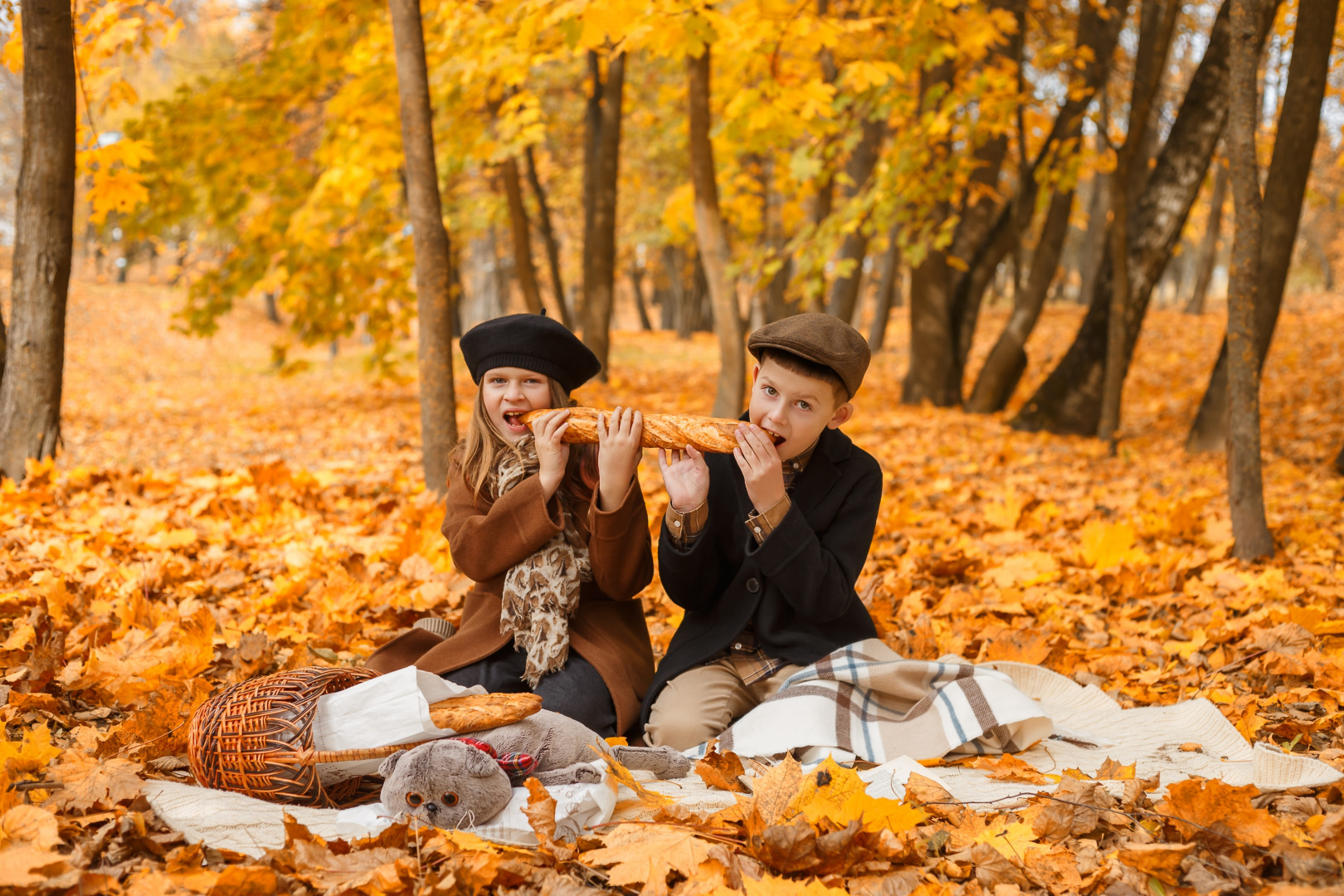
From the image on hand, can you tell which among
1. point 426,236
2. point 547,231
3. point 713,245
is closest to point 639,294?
point 547,231

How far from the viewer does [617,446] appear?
246 cm

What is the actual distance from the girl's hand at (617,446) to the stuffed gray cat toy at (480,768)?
2.08 ft

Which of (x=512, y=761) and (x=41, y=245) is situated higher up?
(x=41, y=245)

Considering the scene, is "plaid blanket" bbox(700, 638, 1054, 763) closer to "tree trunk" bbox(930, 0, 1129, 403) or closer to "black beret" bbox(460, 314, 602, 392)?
"black beret" bbox(460, 314, 602, 392)

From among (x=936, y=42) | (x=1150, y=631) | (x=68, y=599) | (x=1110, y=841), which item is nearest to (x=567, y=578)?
(x=1110, y=841)

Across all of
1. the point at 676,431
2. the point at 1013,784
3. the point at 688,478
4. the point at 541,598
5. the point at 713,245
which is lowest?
the point at 1013,784

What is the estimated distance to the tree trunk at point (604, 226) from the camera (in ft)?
30.6

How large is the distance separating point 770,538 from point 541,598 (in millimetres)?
707

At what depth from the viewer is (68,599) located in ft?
10.5

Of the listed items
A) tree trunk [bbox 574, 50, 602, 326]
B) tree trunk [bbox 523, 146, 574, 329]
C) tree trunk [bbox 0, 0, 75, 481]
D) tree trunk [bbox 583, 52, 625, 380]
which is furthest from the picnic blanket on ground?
tree trunk [bbox 523, 146, 574, 329]

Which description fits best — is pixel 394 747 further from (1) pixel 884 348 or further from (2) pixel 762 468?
(1) pixel 884 348

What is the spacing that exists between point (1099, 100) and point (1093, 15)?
5.03ft

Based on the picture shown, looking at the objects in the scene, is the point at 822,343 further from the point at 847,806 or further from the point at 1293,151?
the point at 1293,151

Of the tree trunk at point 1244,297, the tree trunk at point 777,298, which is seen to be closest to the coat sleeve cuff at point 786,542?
the tree trunk at point 1244,297
